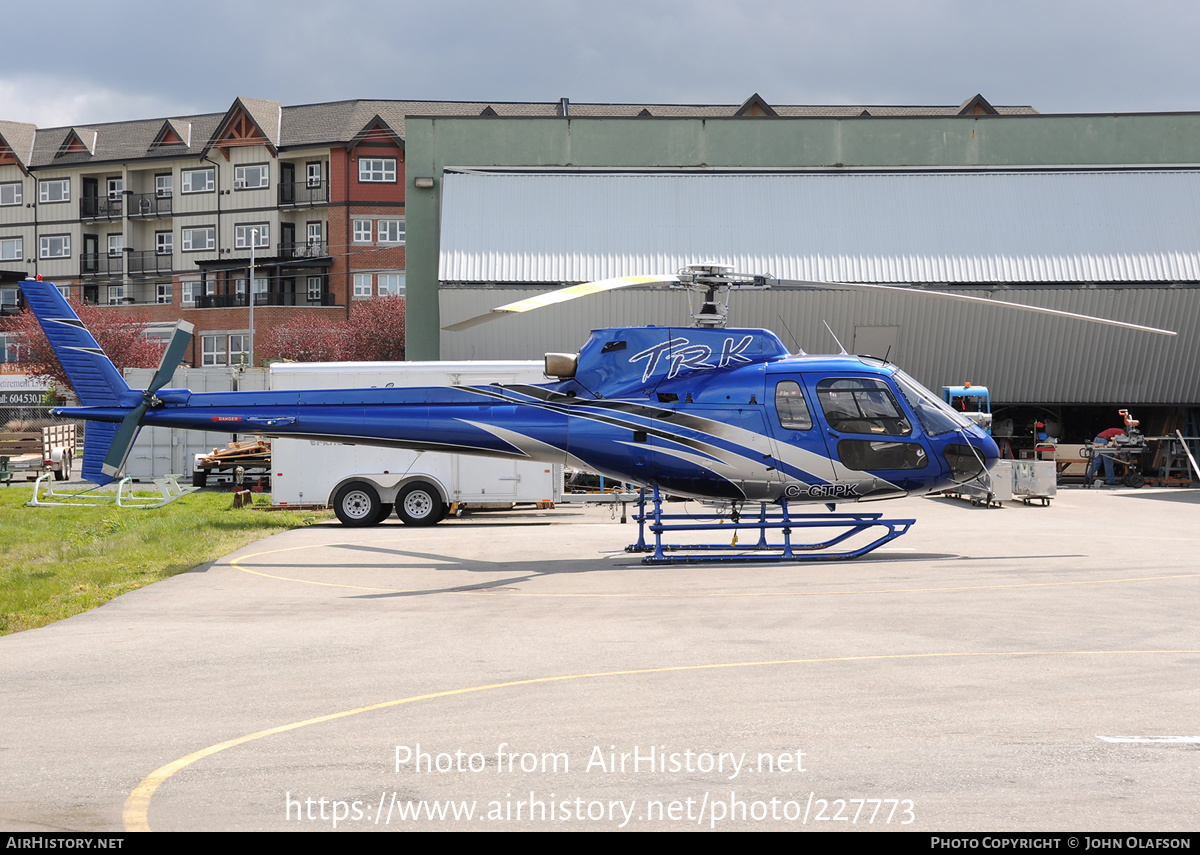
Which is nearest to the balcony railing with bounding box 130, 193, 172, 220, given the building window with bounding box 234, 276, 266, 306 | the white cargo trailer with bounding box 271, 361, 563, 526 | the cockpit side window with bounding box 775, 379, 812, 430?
the building window with bounding box 234, 276, 266, 306

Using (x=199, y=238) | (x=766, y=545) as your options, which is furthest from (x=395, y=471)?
(x=199, y=238)

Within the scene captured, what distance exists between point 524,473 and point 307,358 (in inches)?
Answer: 1532

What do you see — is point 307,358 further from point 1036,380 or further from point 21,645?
point 21,645

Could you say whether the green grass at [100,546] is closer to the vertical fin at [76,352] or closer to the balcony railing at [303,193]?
the vertical fin at [76,352]

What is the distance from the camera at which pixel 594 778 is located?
17.2ft

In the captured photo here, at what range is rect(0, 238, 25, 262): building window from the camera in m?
75.6

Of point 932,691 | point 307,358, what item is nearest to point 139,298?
point 307,358

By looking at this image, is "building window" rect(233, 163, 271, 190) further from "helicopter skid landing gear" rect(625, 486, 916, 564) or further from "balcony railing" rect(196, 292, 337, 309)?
"helicopter skid landing gear" rect(625, 486, 916, 564)

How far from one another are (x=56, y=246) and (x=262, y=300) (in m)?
19.2

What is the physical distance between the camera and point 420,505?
20750 mm

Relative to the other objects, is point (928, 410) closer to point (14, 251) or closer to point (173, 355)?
point (173, 355)

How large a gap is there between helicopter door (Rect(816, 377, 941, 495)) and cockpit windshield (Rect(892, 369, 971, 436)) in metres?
0.19

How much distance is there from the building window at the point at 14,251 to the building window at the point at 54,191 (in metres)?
3.66
